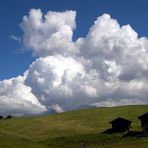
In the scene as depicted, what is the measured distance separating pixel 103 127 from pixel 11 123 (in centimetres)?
3247

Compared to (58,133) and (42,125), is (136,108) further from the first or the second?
(58,133)

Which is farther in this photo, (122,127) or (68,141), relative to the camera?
(122,127)

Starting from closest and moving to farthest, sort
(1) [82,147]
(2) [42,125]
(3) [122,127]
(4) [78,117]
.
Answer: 1. (1) [82,147]
2. (3) [122,127]
3. (2) [42,125]
4. (4) [78,117]

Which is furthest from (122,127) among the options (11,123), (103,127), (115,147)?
(115,147)

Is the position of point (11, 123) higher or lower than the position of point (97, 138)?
higher

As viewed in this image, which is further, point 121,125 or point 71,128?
point 71,128

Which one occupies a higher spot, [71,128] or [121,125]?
[71,128]

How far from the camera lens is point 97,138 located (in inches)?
4080

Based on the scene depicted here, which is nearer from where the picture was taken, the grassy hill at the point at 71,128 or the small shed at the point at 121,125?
the grassy hill at the point at 71,128

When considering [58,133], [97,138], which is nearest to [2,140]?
[97,138]

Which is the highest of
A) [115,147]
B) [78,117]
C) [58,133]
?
[78,117]

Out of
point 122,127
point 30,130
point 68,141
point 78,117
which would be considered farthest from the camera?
point 78,117

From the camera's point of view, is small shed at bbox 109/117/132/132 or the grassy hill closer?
the grassy hill

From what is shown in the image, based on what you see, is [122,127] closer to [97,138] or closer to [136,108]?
[97,138]
